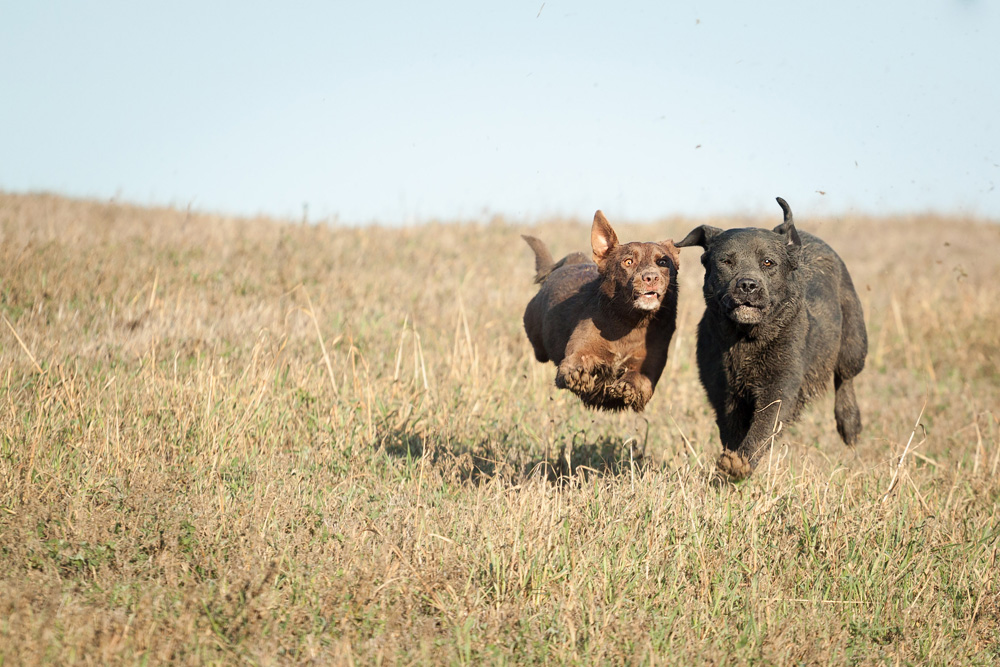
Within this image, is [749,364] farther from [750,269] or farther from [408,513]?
[408,513]

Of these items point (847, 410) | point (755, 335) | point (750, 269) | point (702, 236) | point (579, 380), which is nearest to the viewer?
point (579, 380)

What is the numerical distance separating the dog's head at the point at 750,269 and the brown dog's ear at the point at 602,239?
415 mm

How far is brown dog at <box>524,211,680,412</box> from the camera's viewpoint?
171 inches

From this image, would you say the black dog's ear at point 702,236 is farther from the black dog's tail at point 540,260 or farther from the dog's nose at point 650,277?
the black dog's tail at point 540,260

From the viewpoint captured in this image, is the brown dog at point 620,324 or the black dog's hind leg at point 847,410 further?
the black dog's hind leg at point 847,410

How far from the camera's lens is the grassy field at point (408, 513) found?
3393mm

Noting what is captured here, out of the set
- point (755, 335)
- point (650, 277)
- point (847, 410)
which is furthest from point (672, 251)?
point (847, 410)

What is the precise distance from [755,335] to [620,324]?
880 millimetres

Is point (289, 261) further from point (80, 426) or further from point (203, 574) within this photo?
point (203, 574)

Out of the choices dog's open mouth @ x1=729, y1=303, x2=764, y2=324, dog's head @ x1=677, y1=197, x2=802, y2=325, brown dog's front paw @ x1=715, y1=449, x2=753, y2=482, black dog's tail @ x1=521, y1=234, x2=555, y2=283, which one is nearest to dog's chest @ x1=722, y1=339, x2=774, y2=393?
dog's head @ x1=677, y1=197, x2=802, y2=325

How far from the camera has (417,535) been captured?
3.98 meters

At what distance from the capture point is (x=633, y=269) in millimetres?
4434

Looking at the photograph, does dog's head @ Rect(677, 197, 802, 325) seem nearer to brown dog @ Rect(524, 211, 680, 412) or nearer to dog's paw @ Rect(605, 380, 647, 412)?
brown dog @ Rect(524, 211, 680, 412)

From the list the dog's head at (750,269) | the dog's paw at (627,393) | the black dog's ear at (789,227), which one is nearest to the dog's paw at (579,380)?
the dog's paw at (627,393)
